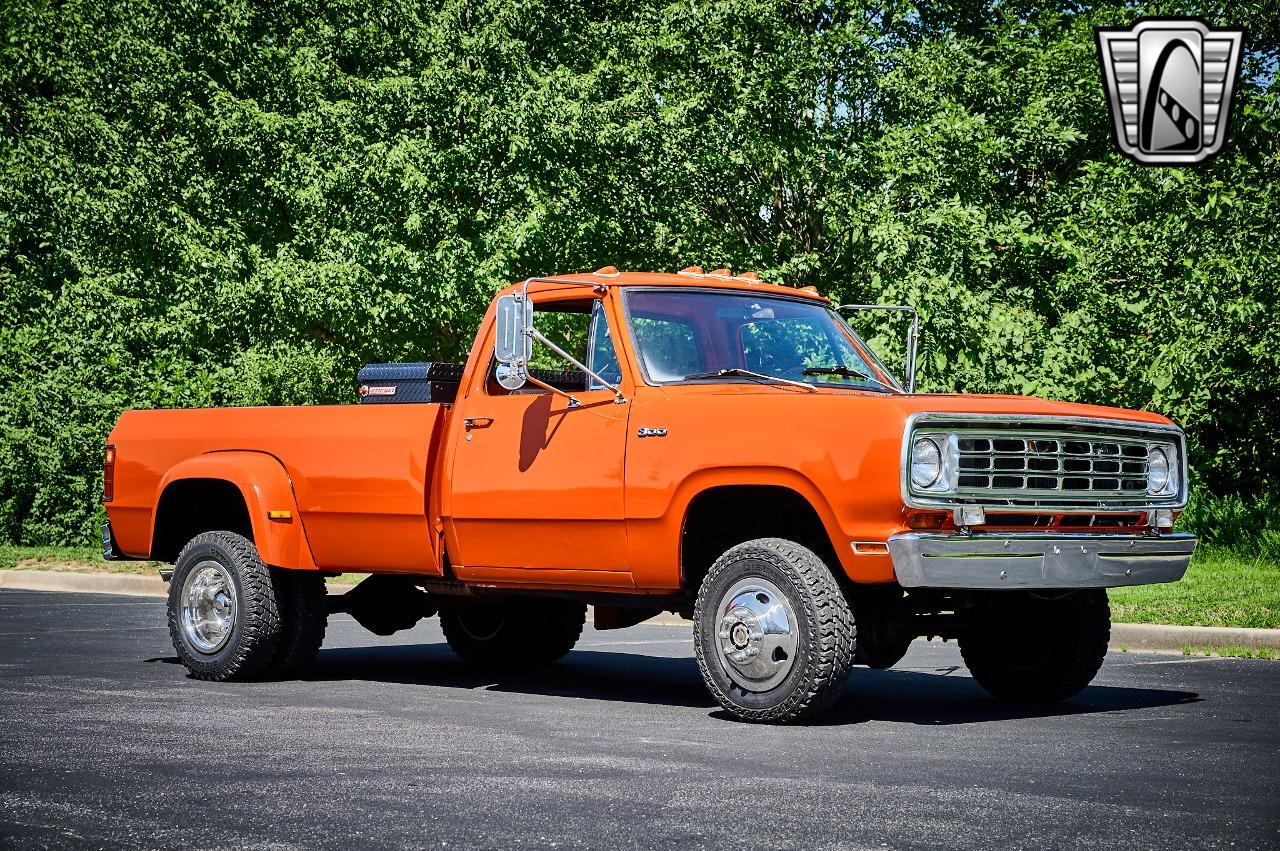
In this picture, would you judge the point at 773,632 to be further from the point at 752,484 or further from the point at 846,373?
the point at 846,373

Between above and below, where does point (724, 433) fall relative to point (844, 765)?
above

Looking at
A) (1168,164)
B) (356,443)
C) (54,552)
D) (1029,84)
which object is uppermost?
(1029,84)

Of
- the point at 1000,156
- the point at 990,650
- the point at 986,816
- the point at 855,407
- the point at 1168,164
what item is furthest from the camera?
the point at 1000,156

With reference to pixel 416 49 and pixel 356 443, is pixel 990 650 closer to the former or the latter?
pixel 356 443

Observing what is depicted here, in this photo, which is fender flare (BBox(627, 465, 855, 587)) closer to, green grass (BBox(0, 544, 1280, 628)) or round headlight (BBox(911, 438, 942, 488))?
round headlight (BBox(911, 438, 942, 488))

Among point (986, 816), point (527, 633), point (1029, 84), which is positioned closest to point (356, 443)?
point (527, 633)

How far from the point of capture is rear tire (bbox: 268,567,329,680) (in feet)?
34.9

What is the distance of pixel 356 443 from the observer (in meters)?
10.2

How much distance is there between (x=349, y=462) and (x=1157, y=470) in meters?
4.61

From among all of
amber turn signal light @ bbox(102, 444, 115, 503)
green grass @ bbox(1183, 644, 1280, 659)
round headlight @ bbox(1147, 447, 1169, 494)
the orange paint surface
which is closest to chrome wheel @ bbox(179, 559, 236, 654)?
the orange paint surface

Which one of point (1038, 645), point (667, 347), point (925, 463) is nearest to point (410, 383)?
point (667, 347)

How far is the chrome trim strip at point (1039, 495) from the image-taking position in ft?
26.4

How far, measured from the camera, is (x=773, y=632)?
27.8 ft

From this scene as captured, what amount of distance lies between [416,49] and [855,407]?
17308 mm
